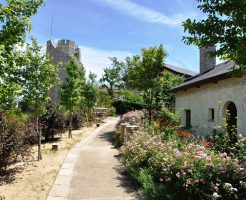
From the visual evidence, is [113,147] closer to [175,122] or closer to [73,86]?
[175,122]

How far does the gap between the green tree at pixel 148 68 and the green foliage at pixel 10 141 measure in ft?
29.8

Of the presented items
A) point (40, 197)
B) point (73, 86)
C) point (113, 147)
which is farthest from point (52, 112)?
point (40, 197)

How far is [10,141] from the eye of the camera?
8305 millimetres

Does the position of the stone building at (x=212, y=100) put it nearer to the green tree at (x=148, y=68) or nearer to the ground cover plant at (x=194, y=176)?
the green tree at (x=148, y=68)

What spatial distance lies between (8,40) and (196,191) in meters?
4.42

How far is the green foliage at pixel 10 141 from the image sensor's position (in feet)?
26.1

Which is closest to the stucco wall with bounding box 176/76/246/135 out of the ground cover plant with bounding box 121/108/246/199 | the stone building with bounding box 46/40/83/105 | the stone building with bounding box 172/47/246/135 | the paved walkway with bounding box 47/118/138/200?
the stone building with bounding box 172/47/246/135

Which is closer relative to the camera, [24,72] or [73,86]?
[24,72]

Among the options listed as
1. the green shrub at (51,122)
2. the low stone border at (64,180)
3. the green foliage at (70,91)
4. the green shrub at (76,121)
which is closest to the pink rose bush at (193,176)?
the low stone border at (64,180)

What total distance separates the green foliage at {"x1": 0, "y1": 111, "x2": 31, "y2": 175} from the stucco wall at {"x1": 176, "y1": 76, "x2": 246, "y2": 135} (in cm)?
689

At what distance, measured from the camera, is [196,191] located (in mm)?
4824

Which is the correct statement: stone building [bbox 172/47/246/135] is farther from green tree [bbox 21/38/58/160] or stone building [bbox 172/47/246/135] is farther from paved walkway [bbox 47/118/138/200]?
green tree [bbox 21/38/58/160]

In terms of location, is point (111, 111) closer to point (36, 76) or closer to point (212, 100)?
point (212, 100)

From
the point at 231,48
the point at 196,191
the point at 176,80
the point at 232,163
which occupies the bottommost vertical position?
the point at 196,191
